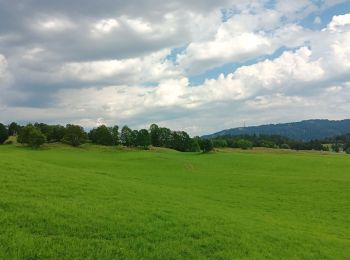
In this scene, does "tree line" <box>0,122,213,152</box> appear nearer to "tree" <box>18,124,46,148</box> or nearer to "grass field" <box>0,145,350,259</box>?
"tree" <box>18,124,46,148</box>

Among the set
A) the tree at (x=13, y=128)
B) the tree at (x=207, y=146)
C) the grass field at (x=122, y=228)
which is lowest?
the grass field at (x=122, y=228)

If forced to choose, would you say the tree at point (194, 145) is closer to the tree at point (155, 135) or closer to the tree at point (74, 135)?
the tree at point (155, 135)

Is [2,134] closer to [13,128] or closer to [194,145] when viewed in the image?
[13,128]

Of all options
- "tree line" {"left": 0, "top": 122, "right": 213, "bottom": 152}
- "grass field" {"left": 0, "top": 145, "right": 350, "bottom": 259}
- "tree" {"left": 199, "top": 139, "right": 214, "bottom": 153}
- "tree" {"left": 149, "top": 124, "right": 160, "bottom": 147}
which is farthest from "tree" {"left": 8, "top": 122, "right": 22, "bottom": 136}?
"grass field" {"left": 0, "top": 145, "right": 350, "bottom": 259}

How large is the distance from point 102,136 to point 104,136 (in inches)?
30.4

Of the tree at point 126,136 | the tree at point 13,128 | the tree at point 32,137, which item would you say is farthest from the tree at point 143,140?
the tree at point 13,128

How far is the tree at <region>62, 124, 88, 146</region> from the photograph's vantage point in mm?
129375

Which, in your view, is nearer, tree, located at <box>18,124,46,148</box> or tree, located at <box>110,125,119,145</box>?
tree, located at <box>18,124,46,148</box>

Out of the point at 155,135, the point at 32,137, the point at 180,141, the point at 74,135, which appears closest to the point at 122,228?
the point at 32,137

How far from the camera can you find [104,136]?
497 feet

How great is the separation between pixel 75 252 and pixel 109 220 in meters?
3.55

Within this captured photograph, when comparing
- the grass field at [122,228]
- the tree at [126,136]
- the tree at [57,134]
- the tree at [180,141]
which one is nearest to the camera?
the grass field at [122,228]

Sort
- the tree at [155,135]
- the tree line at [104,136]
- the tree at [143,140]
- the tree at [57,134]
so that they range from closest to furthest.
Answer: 1. the tree line at [104,136]
2. the tree at [57,134]
3. the tree at [143,140]
4. the tree at [155,135]

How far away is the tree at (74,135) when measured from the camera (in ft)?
424
